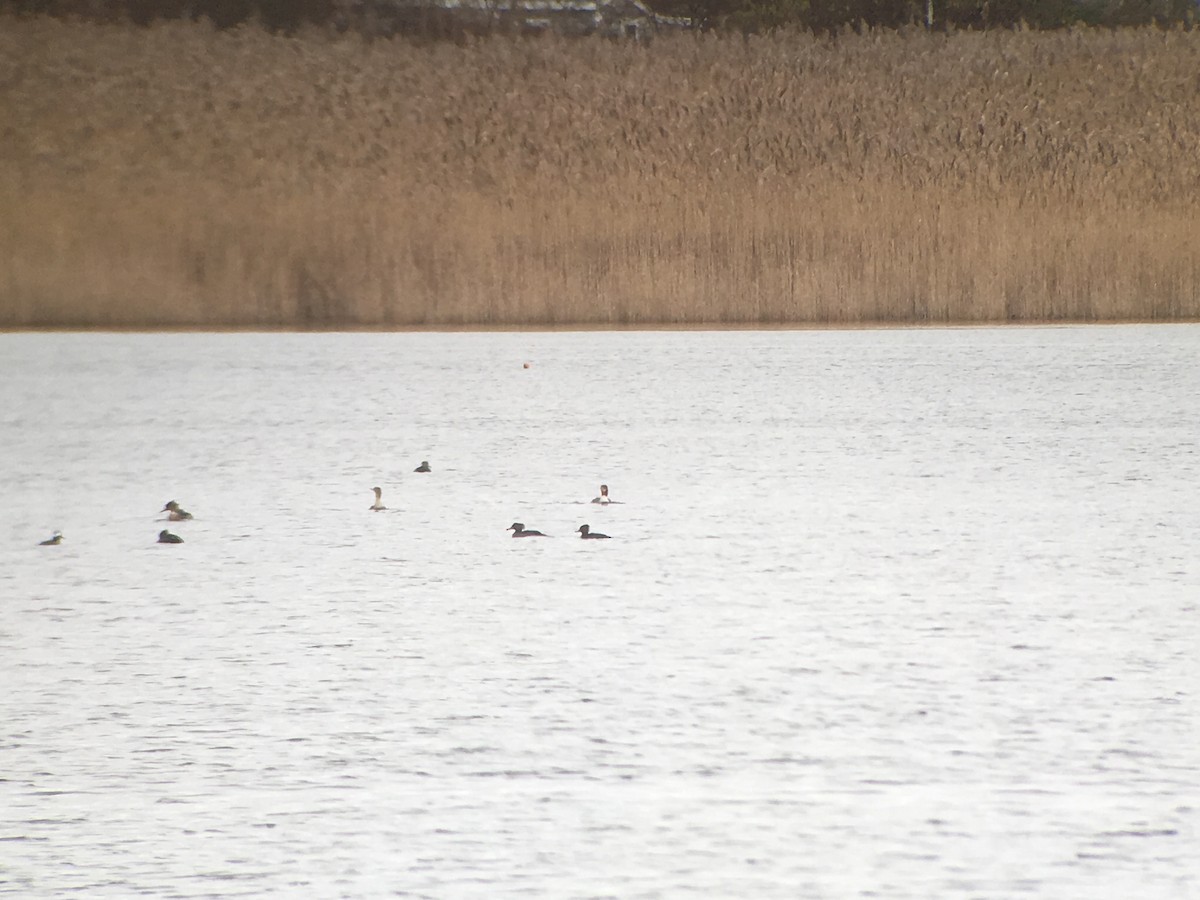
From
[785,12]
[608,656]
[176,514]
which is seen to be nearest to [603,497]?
[176,514]

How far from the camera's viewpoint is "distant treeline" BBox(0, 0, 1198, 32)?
18.5 metres

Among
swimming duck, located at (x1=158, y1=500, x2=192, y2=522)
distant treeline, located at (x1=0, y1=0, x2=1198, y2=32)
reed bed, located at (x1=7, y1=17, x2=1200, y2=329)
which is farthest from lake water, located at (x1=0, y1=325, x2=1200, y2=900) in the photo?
distant treeline, located at (x1=0, y1=0, x2=1198, y2=32)

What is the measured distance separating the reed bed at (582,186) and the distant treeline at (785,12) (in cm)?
488

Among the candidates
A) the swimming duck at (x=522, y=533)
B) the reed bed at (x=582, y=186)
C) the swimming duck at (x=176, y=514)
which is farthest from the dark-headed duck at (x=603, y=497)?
the reed bed at (x=582, y=186)

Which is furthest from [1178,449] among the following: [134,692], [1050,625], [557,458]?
[134,692]

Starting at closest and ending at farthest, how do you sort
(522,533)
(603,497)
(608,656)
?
(608,656), (522,533), (603,497)

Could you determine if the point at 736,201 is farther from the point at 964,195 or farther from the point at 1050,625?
the point at 1050,625

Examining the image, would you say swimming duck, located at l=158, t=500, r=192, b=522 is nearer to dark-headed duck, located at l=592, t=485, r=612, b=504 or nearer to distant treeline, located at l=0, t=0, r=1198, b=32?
dark-headed duck, located at l=592, t=485, r=612, b=504

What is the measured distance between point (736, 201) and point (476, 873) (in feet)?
27.5

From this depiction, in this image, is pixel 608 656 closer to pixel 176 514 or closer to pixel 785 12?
pixel 176 514

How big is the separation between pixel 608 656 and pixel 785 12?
2584 centimetres

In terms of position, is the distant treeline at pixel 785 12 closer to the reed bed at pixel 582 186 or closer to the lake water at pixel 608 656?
the reed bed at pixel 582 186

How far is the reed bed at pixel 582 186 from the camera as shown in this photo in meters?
9.59

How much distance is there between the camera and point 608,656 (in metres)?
2.72
